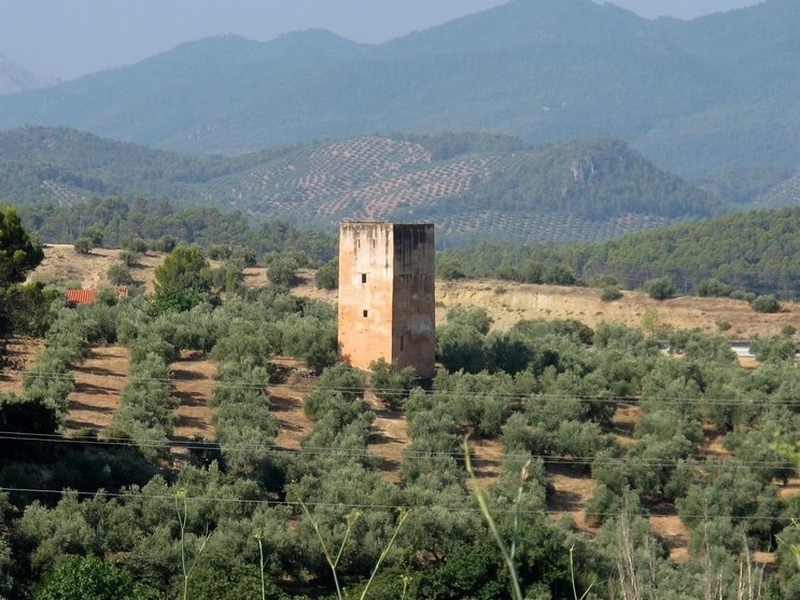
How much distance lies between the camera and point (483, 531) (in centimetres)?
2538

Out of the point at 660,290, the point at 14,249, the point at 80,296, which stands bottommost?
the point at 660,290

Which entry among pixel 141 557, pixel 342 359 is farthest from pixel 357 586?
pixel 342 359

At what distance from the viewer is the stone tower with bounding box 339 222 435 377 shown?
115 ft

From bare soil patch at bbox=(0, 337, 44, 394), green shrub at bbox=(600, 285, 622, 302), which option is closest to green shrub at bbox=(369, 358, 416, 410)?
bare soil patch at bbox=(0, 337, 44, 394)

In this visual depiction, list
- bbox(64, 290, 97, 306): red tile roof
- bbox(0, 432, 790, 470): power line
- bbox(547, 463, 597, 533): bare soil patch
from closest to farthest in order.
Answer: bbox(0, 432, 790, 470): power line, bbox(547, 463, 597, 533): bare soil patch, bbox(64, 290, 97, 306): red tile roof

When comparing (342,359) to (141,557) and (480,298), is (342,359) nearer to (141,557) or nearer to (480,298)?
(141,557)

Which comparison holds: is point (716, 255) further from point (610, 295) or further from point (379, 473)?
point (379, 473)

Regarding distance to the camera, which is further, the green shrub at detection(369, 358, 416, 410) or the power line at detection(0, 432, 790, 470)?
the green shrub at detection(369, 358, 416, 410)

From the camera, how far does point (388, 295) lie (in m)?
35.1

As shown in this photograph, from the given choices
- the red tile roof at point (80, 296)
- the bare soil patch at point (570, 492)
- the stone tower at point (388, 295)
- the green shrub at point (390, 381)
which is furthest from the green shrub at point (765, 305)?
the bare soil patch at point (570, 492)

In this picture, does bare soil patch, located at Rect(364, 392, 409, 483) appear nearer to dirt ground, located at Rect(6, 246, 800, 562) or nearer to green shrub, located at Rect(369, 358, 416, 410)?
dirt ground, located at Rect(6, 246, 800, 562)

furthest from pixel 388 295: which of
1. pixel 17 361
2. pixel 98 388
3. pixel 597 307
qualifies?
pixel 597 307

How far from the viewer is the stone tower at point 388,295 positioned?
115 feet

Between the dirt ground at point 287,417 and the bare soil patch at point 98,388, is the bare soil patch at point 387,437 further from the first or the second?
the bare soil patch at point 98,388
